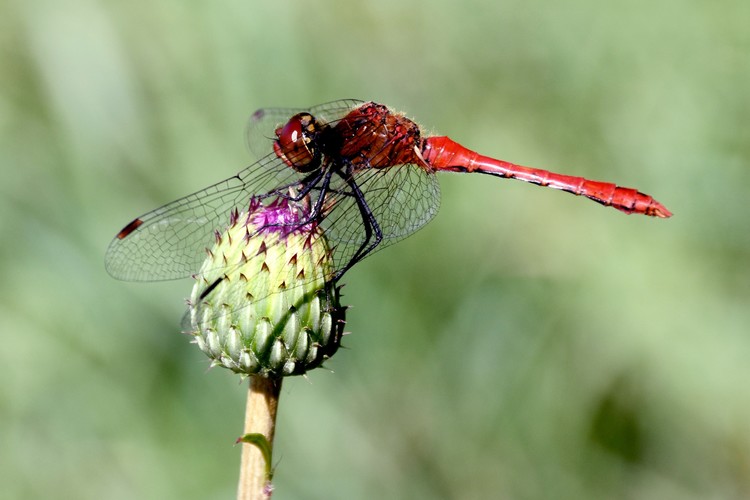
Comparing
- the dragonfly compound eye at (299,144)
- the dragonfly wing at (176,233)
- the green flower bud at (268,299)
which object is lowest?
the green flower bud at (268,299)

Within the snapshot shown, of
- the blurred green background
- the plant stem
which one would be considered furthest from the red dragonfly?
the blurred green background

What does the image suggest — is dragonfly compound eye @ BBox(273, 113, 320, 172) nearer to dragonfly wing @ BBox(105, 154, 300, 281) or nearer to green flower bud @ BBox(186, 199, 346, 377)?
dragonfly wing @ BBox(105, 154, 300, 281)

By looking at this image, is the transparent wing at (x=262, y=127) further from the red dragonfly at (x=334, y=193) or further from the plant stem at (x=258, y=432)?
the plant stem at (x=258, y=432)

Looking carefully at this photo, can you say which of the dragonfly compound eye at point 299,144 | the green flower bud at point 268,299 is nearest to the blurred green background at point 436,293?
the dragonfly compound eye at point 299,144

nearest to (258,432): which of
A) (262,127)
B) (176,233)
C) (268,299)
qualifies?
(268,299)

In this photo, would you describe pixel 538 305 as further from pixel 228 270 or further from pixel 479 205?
pixel 228 270

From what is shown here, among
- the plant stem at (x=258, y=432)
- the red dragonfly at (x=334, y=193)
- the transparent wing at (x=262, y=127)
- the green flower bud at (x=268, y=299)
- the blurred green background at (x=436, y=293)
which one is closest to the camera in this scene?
the plant stem at (x=258, y=432)
